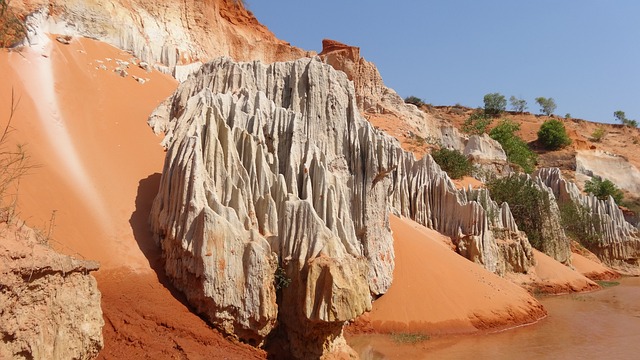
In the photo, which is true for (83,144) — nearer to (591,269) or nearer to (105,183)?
(105,183)

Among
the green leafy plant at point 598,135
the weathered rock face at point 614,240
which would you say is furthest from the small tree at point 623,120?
the weathered rock face at point 614,240

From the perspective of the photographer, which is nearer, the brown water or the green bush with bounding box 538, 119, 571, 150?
the brown water

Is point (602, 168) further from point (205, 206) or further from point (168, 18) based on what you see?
point (205, 206)

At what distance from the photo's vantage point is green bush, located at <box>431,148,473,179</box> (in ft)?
98.7

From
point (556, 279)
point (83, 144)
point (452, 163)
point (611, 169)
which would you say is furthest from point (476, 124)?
point (83, 144)

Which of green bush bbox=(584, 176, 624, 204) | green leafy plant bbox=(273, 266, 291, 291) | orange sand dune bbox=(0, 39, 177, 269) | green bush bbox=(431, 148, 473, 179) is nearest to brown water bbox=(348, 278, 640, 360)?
green leafy plant bbox=(273, 266, 291, 291)

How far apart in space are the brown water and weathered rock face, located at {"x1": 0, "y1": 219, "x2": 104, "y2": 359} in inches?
239

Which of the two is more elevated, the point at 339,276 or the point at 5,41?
the point at 5,41

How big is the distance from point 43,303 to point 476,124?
57514 millimetres

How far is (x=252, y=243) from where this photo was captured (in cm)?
869

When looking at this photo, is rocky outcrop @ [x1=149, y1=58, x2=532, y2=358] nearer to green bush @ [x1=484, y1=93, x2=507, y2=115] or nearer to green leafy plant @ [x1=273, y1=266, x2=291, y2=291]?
green leafy plant @ [x1=273, y1=266, x2=291, y2=291]

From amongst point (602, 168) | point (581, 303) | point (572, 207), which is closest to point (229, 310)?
point (581, 303)

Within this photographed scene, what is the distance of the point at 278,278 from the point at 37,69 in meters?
9.77

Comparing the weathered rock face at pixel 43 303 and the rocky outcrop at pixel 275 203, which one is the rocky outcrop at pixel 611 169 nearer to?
the rocky outcrop at pixel 275 203
